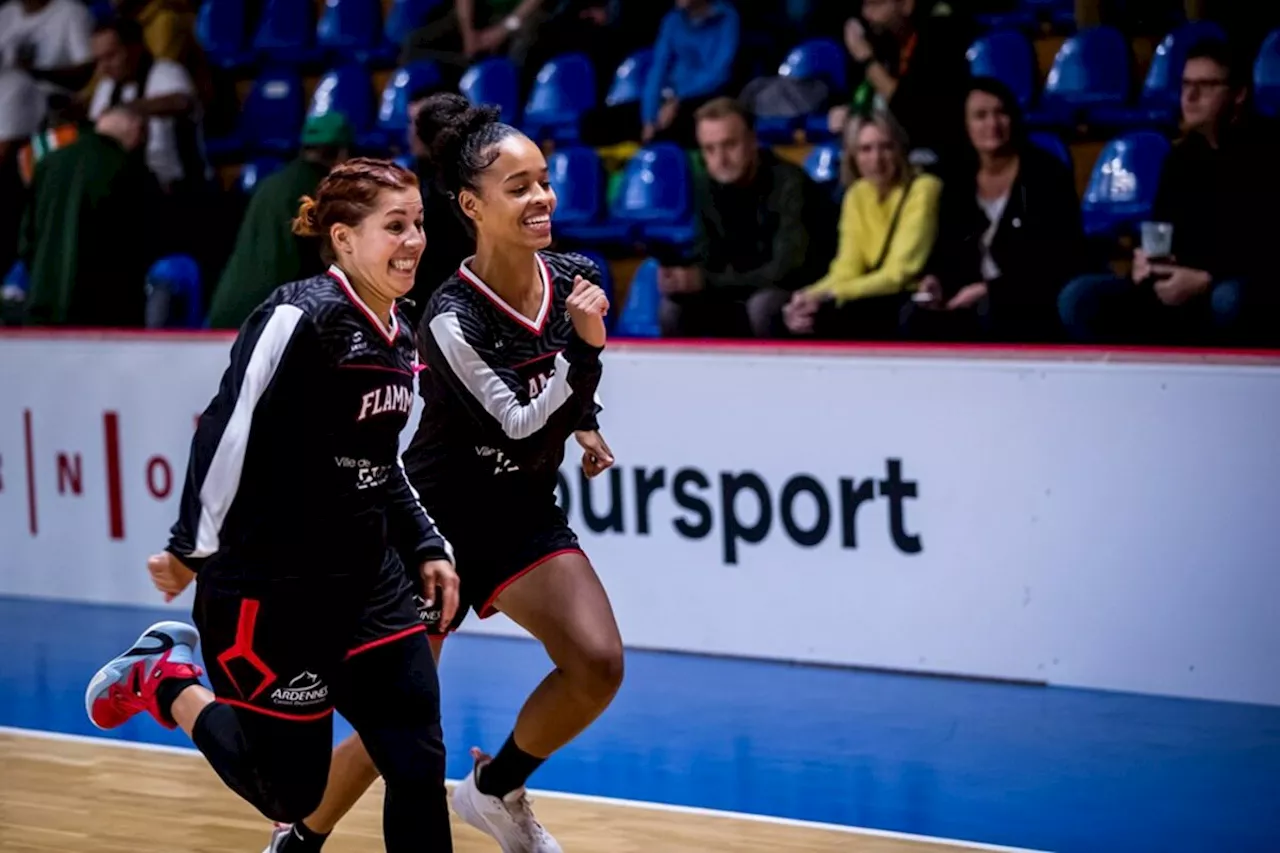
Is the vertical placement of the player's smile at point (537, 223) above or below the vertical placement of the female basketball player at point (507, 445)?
above

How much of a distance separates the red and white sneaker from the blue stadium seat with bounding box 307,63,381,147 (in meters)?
6.62

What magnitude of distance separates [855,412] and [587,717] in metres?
2.99

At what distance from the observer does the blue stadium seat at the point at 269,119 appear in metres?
11.5

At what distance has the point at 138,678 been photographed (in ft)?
15.4

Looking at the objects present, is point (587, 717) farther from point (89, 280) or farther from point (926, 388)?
point (89, 280)

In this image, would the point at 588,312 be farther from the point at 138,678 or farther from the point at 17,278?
the point at 17,278

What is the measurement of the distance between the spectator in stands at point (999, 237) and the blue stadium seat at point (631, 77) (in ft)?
7.88

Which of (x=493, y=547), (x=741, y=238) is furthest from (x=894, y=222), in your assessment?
(x=493, y=547)

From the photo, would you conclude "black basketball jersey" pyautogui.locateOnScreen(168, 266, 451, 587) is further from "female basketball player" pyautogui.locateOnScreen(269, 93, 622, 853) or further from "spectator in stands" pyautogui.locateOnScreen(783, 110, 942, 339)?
"spectator in stands" pyautogui.locateOnScreen(783, 110, 942, 339)

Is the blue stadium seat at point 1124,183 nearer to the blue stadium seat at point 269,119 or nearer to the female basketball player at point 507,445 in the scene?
the female basketball player at point 507,445

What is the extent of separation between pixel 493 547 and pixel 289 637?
0.84m

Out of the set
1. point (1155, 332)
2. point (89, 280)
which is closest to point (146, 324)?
point (89, 280)

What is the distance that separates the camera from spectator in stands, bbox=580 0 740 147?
946 cm

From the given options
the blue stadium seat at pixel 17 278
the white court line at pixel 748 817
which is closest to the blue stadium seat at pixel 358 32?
the blue stadium seat at pixel 17 278
